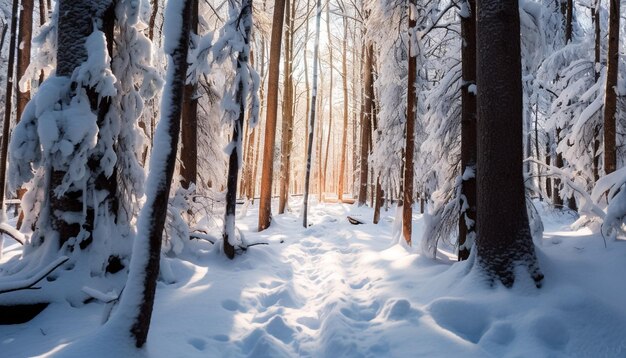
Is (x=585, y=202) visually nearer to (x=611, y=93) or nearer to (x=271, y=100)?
(x=611, y=93)

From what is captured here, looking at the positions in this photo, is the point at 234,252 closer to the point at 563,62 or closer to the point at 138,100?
the point at 138,100

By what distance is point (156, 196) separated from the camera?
293 cm

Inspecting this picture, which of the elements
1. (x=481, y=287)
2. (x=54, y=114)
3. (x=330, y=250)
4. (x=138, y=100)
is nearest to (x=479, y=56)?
(x=481, y=287)

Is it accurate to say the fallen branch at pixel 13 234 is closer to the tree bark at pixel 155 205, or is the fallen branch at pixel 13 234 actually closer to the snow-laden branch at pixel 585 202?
the tree bark at pixel 155 205

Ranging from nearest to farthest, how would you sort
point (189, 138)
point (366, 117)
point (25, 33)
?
point (189, 138), point (25, 33), point (366, 117)

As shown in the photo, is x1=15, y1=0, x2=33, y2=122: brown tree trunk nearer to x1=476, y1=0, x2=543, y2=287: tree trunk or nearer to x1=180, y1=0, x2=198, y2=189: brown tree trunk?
x1=180, y1=0, x2=198, y2=189: brown tree trunk

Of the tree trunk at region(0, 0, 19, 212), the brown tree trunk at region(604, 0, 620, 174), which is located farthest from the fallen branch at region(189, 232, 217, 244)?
the brown tree trunk at region(604, 0, 620, 174)

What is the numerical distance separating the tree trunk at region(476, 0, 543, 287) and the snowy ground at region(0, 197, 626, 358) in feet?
1.07

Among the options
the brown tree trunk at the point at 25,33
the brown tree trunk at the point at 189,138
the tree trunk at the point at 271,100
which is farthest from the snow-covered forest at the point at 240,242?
the brown tree trunk at the point at 25,33

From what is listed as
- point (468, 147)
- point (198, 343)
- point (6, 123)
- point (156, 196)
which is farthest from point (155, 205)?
point (6, 123)

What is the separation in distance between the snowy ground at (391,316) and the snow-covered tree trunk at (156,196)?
380mm

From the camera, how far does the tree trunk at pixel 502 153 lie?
4.12 metres

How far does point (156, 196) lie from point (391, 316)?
3035 millimetres

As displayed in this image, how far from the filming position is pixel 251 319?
450cm
